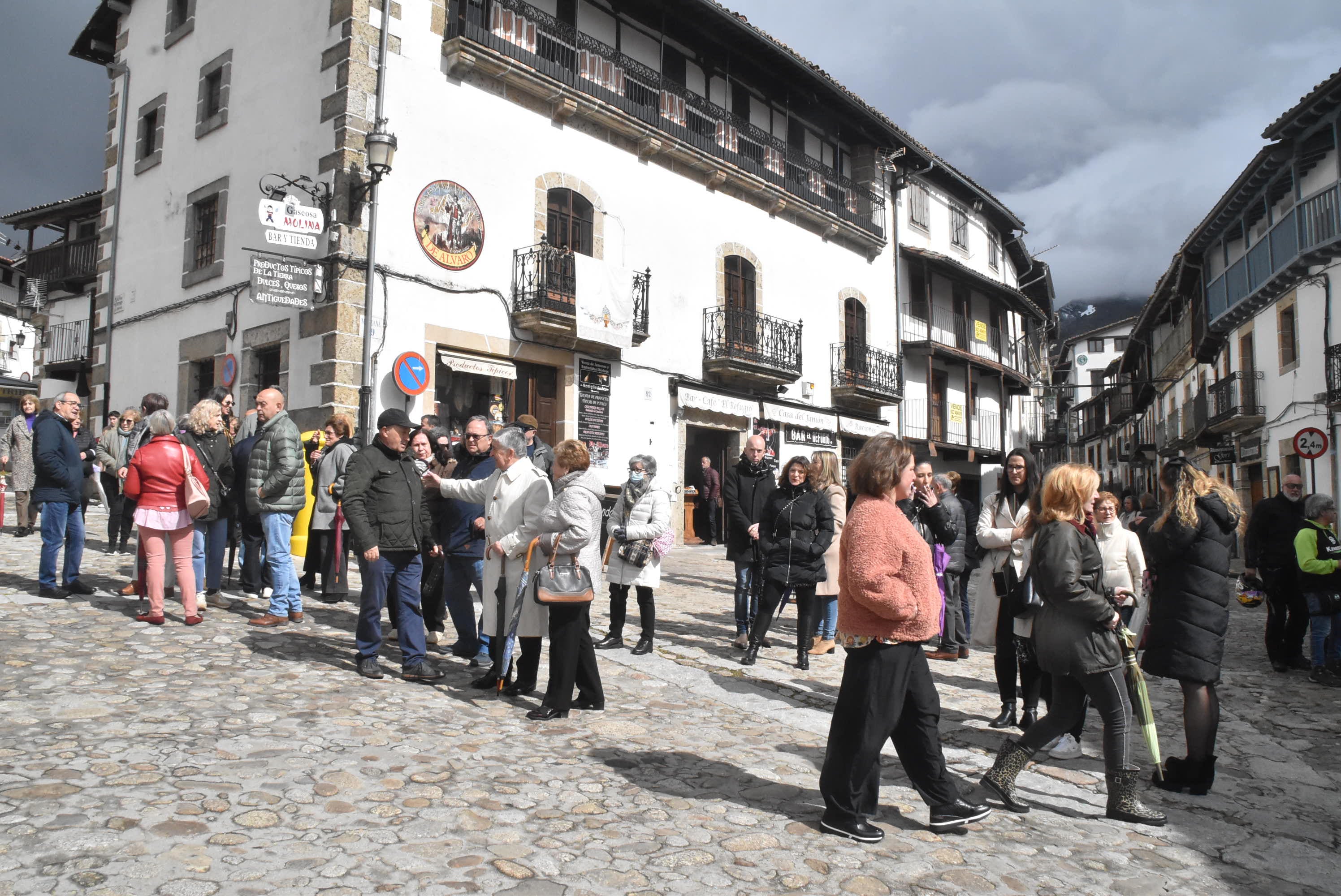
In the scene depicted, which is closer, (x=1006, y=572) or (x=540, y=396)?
(x=1006, y=572)

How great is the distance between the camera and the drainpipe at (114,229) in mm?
16578

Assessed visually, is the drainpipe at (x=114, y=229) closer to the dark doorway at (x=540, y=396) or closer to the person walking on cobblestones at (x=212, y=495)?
the dark doorway at (x=540, y=396)

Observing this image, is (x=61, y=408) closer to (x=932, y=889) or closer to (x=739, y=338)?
(x=932, y=889)

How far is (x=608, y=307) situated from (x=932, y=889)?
13.1m

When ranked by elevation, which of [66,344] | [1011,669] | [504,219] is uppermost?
[504,219]

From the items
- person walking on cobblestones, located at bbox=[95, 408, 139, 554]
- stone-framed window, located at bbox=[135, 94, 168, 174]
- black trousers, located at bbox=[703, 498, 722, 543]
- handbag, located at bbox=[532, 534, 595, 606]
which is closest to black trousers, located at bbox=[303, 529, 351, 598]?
person walking on cobblestones, located at bbox=[95, 408, 139, 554]

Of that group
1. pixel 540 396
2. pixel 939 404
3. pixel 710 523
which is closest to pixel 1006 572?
pixel 540 396

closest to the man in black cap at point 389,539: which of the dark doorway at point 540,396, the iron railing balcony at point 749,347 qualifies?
the dark doorway at point 540,396

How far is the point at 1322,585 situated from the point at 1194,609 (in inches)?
148

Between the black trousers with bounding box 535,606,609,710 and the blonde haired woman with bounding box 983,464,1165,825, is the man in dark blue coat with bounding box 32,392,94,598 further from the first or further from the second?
the blonde haired woman with bounding box 983,464,1165,825

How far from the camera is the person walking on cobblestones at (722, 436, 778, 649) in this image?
7.70 meters

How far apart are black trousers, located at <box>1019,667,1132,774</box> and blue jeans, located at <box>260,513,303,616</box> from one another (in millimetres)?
5504

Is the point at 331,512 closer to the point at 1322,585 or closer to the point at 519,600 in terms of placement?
the point at 519,600

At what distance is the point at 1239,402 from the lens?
22781mm
